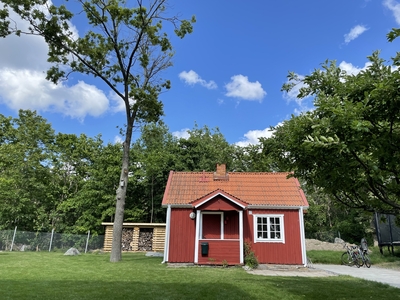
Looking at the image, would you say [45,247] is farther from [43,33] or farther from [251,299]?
[251,299]

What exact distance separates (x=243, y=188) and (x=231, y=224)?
2.11 m

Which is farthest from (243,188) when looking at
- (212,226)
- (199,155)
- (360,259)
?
(199,155)

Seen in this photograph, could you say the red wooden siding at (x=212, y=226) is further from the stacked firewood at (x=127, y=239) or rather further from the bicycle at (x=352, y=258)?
the stacked firewood at (x=127, y=239)

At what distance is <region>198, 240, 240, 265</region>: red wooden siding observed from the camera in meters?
11.5

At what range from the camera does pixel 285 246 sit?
12.1 metres

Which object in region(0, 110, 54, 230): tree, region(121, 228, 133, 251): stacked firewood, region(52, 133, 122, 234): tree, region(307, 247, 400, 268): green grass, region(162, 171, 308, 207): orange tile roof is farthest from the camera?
region(52, 133, 122, 234): tree

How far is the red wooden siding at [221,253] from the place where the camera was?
453 inches

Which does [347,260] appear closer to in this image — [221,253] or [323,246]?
[323,246]

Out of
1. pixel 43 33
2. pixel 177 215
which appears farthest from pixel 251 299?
pixel 43 33

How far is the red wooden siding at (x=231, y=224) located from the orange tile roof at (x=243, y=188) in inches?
32.6

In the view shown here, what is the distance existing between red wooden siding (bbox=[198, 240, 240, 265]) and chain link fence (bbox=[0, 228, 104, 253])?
36.8 feet

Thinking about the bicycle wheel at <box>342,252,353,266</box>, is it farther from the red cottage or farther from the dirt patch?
the dirt patch

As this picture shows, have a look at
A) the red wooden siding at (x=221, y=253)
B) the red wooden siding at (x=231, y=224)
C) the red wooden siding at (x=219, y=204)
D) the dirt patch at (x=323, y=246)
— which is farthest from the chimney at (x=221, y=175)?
the dirt patch at (x=323, y=246)

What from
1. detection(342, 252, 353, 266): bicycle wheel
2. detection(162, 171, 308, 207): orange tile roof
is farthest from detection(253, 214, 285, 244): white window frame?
detection(342, 252, 353, 266): bicycle wheel
